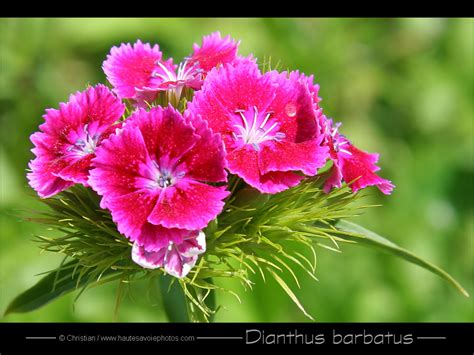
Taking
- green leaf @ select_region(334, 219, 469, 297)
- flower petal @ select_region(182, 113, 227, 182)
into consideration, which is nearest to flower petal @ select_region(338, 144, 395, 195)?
green leaf @ select_region(334, 219, 469, 297)

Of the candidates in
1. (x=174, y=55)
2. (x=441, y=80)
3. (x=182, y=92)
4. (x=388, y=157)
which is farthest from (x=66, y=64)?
(x=182, y=92)

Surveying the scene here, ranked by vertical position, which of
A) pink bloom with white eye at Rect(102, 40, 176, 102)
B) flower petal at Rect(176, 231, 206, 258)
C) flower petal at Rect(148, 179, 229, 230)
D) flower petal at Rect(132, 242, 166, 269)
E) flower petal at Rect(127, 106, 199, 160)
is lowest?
flower petal at Rect(132, 242, 166, 269)

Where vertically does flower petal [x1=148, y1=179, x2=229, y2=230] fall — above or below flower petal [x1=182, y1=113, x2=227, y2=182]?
below

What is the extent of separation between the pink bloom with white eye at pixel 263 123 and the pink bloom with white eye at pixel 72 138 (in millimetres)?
241

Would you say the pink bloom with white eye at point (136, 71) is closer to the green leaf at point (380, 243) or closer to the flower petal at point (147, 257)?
the flower petal at point (147, 257)

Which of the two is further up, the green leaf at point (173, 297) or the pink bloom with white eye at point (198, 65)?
the pink bloom with white eye at point (198, 65)

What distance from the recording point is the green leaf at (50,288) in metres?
1.83

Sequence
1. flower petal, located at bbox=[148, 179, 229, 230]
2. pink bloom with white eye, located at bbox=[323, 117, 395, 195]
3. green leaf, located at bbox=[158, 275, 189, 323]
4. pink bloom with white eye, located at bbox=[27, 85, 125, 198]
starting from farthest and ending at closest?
green leaf, located at bbox=[158, 275, 189, 323], pink bloom with white eye, located at bbox=[323, 117, 395, 195], pink bloom with white eye, located at bbox=[27, 85, 125, 198], flower petal, located at bbox=[148, 179, 229, 230]

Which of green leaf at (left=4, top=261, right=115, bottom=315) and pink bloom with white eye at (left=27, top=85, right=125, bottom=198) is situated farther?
green leaf at (left=4, top=261, right=115, bottom=315)

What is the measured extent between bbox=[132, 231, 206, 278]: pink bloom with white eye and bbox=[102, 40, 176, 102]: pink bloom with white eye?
42 centimetres

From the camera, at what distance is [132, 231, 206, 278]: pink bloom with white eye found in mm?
1565

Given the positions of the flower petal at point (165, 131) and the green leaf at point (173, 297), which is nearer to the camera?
the flower petal at point (165, 131)

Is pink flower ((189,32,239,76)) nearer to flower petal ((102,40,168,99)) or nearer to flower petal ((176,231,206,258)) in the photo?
flower petal ((102,40,168,99))

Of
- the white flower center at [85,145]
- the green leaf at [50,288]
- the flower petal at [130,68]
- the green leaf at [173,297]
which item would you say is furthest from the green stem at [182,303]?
the flower petal at [130,68]
